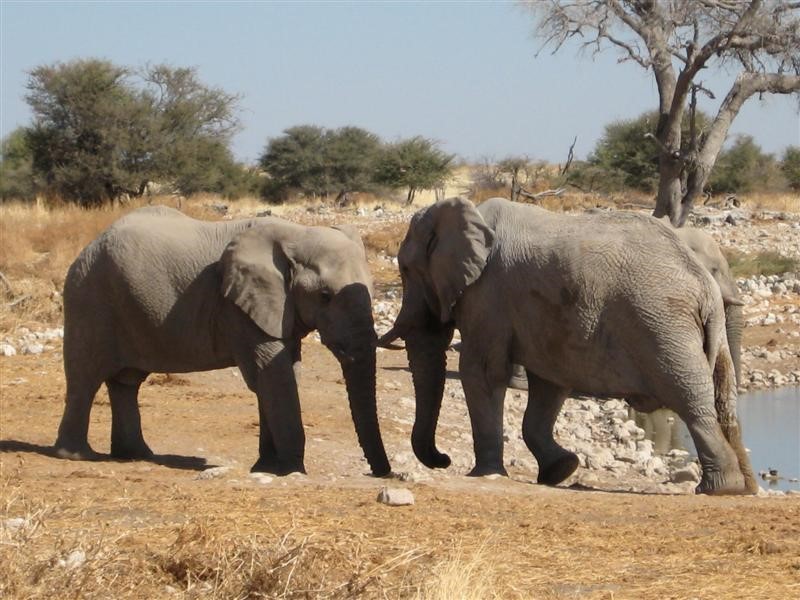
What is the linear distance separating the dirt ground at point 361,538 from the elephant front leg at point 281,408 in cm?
62

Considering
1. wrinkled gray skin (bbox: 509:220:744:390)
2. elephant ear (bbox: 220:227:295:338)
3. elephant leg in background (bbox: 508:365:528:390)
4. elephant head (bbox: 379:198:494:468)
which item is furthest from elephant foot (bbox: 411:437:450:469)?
elephant leg in background (bbox: 508:365:528:390)

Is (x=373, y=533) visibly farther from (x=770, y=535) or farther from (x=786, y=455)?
(x=786, y=455)

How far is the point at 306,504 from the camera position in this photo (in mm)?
7797

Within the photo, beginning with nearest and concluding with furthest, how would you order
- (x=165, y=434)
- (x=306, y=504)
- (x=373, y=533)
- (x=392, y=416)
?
(x=373, y=533)
(x=306, y=504)
(x=165, y=434)
(x=392, y=416)

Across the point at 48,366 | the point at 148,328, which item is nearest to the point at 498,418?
the point at 148,328

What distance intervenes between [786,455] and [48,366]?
755 centimetres

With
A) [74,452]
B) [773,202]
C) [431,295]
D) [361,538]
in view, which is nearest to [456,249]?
[431,295]

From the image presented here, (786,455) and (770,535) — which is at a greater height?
(770,535)

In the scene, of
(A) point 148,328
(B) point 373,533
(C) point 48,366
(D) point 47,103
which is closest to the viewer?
(B) point 373,533

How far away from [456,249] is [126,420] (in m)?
2.86

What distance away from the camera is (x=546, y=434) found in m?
11.0

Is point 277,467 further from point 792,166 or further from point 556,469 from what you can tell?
point 792,166

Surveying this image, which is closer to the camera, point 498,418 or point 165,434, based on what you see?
point 498,418

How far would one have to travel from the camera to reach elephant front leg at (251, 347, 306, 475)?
1034 centimetres
